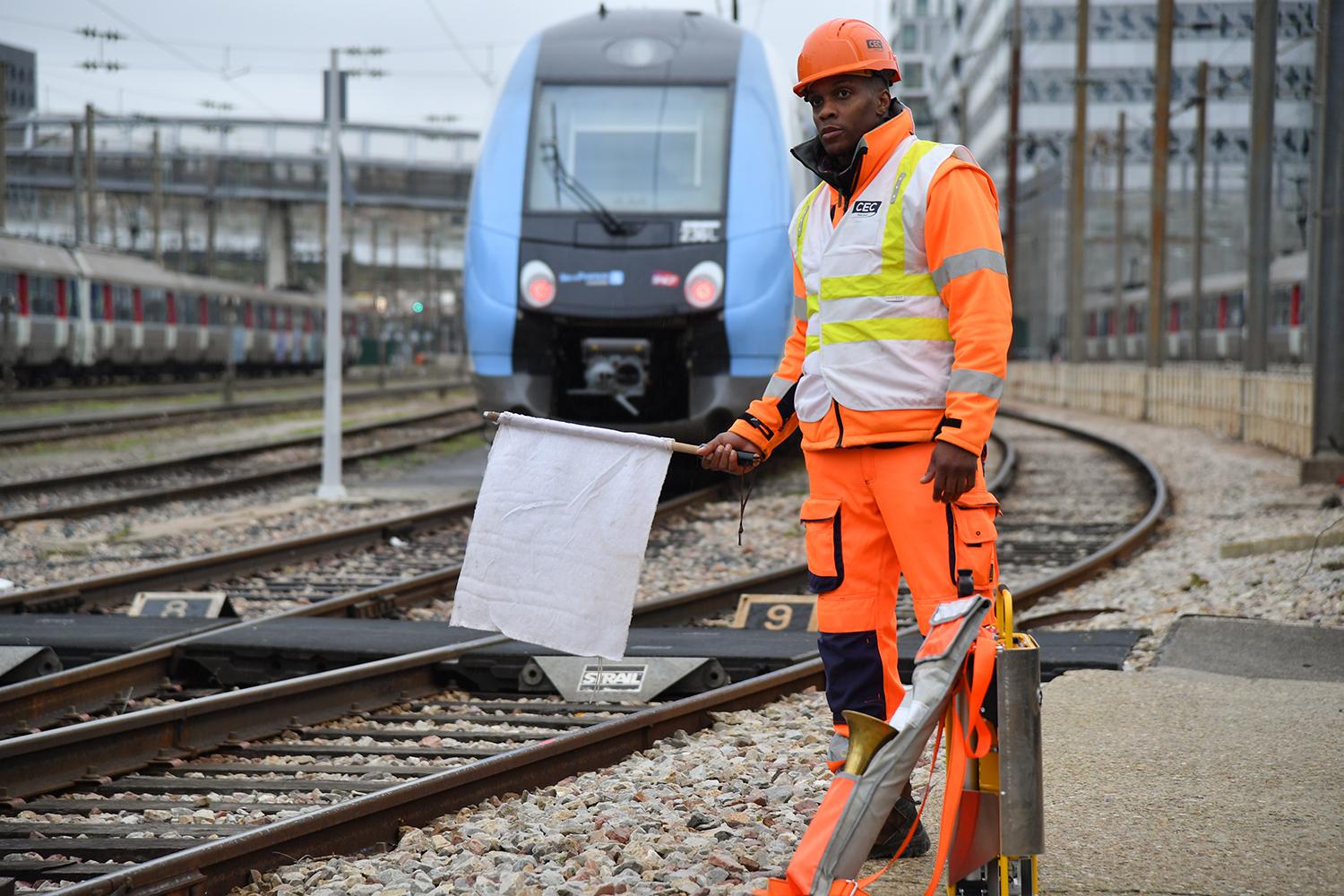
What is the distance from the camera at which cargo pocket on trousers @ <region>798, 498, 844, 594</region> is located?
3463 millimetres

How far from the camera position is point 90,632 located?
21.7 ft

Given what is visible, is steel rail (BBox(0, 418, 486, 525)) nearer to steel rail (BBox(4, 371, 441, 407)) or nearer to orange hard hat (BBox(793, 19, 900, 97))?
orange hard hat (BBox(793, 19, 900, 97))

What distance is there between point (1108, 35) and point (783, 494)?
69.6 metres

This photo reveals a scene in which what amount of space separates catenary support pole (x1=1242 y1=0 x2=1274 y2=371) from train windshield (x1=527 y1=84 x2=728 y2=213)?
1092cm

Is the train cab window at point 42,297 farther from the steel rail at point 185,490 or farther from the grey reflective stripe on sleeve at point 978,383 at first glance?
the grey reflective stripe on sleeve at point 978,383

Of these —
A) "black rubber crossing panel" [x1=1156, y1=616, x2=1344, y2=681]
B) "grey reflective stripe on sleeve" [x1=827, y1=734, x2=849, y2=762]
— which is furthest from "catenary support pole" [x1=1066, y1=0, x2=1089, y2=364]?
"grey reflective stripe on sleeve" [x1=827, y1=734, x2=849, y2=762]

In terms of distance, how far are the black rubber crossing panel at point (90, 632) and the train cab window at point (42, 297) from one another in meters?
27.0

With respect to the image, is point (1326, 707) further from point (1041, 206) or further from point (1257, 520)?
point (1041, 206)

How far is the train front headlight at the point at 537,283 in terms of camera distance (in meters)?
11.0

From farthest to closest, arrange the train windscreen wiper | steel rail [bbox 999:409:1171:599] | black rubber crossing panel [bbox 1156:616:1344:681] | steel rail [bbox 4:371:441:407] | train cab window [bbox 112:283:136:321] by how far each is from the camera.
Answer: train cab window [bbox 112:283:136:321] < steel rail [bbox 4:371:441:407] < the train windscreen wiper < steel rail [bbox 999:409:1171:599] < black rubber crossing panel [bbox 1156:616:1344:681]

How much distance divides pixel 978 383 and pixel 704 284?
7.76 m

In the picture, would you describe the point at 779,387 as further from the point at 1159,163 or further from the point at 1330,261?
the point at 1159,163

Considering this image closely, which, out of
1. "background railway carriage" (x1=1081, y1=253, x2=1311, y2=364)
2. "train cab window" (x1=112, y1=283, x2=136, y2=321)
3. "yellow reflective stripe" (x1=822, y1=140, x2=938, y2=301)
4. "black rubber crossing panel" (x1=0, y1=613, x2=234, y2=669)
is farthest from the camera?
"train cab window" (x1=112, y1=283, x2=136, y2=321)

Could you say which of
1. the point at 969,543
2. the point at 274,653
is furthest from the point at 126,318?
the point at 969,543
